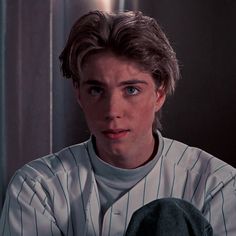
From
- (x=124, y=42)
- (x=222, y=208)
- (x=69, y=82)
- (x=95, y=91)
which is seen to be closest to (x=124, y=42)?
(x=124, y=42)

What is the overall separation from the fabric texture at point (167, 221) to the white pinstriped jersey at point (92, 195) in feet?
0.65

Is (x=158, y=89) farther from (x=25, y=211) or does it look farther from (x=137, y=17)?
(x=25, y=211)

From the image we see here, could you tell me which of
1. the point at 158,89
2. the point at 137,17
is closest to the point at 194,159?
the point at 158,89

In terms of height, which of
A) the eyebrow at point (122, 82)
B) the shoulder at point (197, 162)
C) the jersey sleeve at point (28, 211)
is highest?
the eyebrow at point (122, 82)

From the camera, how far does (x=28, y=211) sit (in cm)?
98

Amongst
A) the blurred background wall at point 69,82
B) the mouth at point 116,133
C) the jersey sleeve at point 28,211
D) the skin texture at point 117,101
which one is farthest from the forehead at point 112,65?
the blurred background wall at point 69,82

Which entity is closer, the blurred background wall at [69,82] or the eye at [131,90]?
the eye at [131,90]

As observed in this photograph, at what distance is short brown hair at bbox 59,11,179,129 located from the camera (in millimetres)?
953

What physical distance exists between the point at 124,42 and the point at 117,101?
4.3 inches

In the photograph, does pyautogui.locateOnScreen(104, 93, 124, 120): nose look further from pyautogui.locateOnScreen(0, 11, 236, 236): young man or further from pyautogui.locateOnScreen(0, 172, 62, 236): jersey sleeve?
pyautogui.locateOnScreen(0, 172, 62, 236): jersey sleeve

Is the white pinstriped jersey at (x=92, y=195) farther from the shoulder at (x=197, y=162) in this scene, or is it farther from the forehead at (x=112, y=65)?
the forehead at (x=112, y=65)

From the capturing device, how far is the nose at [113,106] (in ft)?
3.04

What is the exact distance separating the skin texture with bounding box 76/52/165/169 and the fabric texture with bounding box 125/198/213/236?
0.21m

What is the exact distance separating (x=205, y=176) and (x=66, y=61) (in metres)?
0.36
